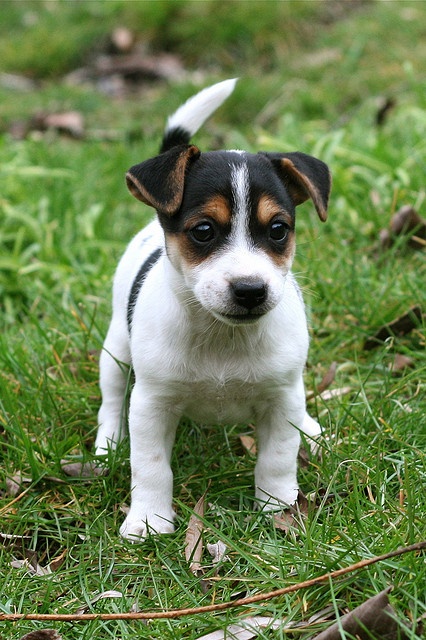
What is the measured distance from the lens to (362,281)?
224 inches

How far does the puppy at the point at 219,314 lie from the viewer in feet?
12.0

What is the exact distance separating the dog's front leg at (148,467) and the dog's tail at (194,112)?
1.33 metres

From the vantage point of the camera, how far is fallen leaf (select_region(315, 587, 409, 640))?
3.06 metres

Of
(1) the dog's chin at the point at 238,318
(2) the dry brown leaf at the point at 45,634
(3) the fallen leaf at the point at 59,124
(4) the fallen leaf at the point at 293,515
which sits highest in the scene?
(1) the dog's chin at the point at 238,318

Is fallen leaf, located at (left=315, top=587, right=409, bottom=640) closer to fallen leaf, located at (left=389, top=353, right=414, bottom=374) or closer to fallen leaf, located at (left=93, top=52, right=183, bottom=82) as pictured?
fallen leaf, located at (left=389, top=353, right=414, bottom=374)

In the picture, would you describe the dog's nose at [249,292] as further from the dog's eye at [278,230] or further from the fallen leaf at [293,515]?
the fallen leaf at [293,515]

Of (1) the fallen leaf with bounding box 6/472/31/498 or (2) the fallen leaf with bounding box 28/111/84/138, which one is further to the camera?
(2) the fallen leaf with bounding box 28/111/84/138

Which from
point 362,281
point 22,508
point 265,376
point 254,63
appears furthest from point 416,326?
point 254,63

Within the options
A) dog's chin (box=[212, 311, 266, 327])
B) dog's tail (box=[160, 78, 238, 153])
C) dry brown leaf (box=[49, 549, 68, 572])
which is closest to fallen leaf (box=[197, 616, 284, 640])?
dry brown leaf (box=[49, 549, 68, 572])

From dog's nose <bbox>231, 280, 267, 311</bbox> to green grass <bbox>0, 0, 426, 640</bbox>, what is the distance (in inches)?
35.9

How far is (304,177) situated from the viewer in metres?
3.94

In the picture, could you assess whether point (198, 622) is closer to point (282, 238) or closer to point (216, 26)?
point (282, 238)

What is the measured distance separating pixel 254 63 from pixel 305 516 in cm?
952

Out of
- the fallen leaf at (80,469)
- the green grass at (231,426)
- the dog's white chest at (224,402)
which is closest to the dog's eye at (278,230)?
the dog's white chest at (224,402)
